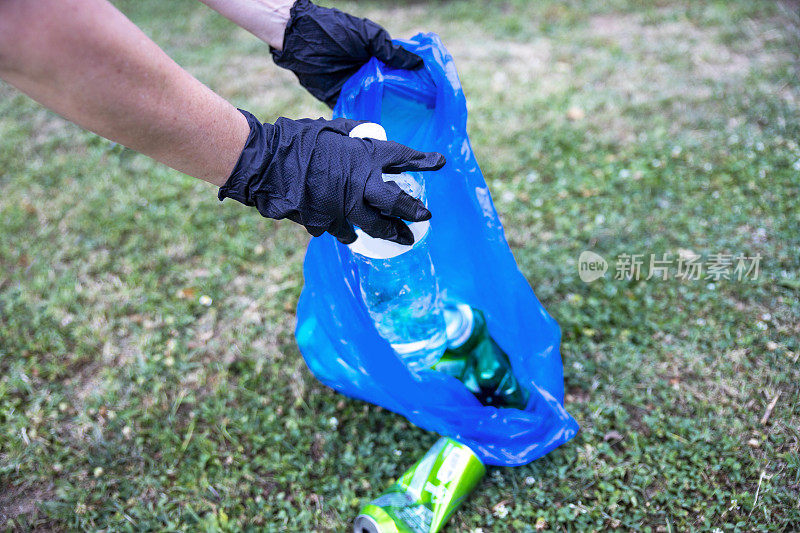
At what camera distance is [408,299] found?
158 centimetres

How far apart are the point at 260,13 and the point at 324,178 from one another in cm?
63

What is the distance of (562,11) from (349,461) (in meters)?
3.33

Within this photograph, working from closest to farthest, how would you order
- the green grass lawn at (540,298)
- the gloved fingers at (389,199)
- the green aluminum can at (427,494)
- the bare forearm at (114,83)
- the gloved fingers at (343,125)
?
the bare forearm at (114,83)
the gloved fingers at (389,199)
the gloved fingers at (343,125)
the green aluminum can at (427,494)
the green grass lawn at (540,298)

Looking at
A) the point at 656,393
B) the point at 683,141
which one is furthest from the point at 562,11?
the point at 656,393

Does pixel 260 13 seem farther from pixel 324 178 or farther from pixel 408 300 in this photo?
pixel 408 300

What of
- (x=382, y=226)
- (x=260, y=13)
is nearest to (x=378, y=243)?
(x=382, y=226)

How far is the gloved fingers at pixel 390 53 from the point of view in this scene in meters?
1.47

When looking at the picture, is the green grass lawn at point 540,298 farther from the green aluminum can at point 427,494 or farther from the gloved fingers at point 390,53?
the gloved fingers at point 390,53

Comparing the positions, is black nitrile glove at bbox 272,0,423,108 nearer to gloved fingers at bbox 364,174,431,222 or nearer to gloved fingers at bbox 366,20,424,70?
gloved fingers at bbox 366,20,424,70

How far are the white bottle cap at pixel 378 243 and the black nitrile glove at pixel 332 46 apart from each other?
24cm

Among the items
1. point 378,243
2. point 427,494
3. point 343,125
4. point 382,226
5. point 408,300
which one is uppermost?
point 343,125

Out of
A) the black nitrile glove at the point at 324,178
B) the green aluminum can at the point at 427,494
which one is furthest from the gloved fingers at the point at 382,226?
the green aluminum can at the point at 427,494

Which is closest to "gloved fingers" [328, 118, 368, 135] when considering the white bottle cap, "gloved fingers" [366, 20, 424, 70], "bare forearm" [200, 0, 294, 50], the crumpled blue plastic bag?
the white bottle cap

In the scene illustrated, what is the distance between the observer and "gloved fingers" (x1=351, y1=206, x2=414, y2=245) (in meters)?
1.19
